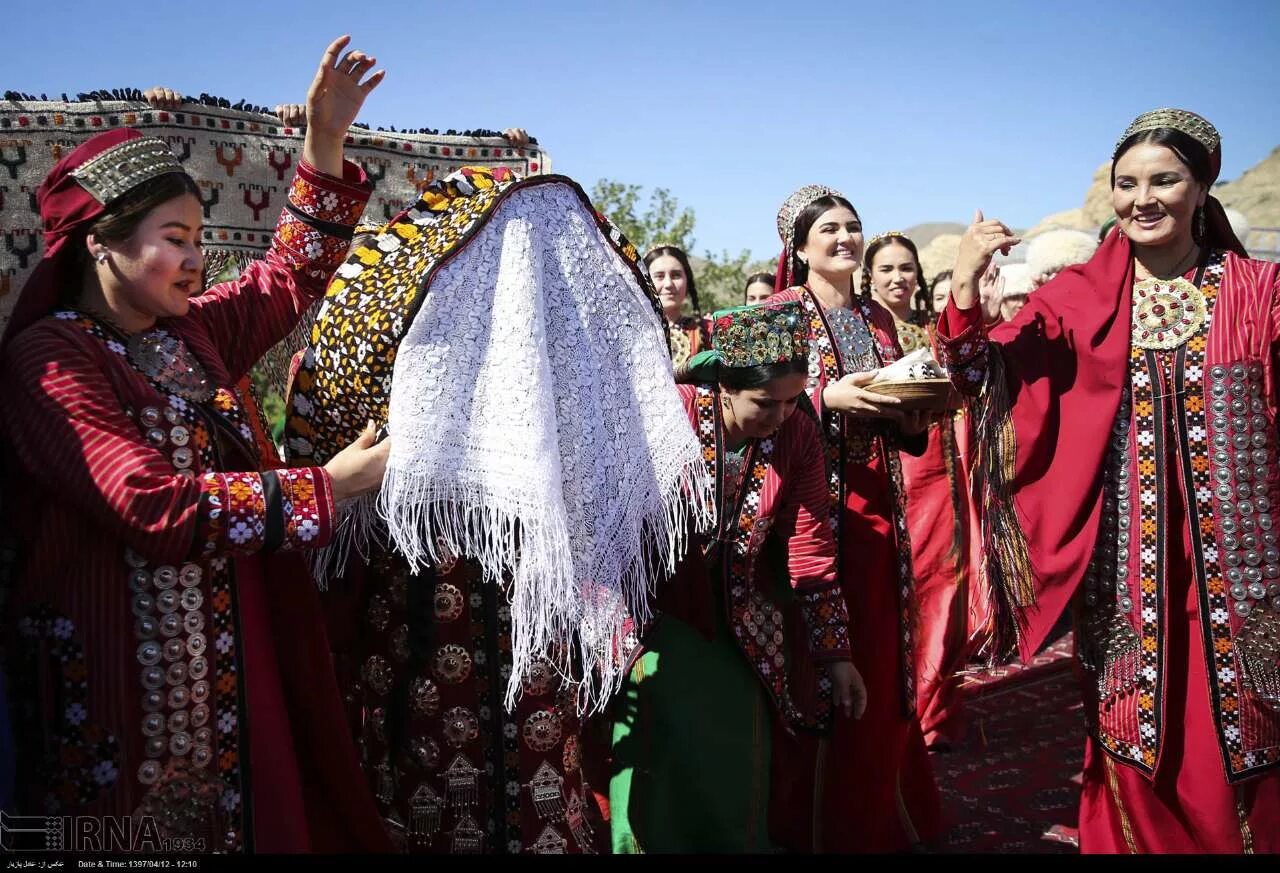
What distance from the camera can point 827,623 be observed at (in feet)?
10.7

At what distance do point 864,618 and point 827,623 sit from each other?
47cm

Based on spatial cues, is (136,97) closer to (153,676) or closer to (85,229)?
(85,229)

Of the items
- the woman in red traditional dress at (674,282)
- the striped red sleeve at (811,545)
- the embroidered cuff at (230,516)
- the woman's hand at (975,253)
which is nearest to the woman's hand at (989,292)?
the woman's hand at (975,253)

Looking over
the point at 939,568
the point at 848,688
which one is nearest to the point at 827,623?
the point at 848,688

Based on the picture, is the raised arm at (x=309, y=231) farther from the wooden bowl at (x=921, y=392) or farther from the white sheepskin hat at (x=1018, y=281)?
the white sheepskin hat at (x=1018, y=281)

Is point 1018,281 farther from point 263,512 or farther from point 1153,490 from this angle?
point 263,512

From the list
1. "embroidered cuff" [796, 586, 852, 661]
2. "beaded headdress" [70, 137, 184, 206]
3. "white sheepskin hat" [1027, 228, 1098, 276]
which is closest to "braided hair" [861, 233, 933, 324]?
"white sheepskin hat" [1027, 228, 1098, 276]

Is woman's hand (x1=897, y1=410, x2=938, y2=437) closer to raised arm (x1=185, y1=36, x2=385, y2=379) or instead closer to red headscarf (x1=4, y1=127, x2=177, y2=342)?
raised arm (x1=185, y1=36, x2=385, y2=379)

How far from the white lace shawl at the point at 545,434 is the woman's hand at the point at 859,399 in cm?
130

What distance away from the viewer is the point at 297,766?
2.21 m

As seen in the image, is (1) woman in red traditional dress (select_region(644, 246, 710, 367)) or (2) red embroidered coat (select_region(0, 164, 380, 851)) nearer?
(2) red embroidered coat (select_region(0, 164, 380, 851))

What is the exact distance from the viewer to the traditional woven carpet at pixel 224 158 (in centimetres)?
258

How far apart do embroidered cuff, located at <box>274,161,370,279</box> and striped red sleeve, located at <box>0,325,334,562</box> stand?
594 millimetres

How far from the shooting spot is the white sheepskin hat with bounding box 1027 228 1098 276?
7.53 m
